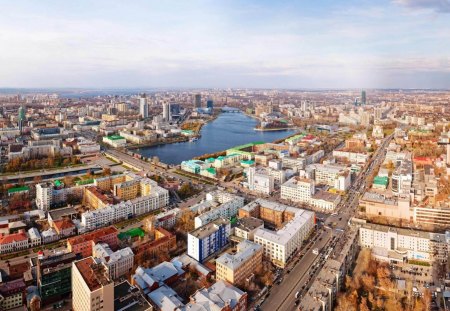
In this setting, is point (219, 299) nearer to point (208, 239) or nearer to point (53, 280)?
point (208, 239)

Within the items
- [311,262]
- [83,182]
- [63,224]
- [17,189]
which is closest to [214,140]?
[83,182]

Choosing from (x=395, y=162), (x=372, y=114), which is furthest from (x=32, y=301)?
(x=372, y=114)

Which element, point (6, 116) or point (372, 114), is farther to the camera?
point (372, 114)

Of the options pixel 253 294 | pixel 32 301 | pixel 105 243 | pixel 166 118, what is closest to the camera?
pixel 32 301

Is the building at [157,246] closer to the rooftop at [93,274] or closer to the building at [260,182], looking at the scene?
the rooftop at [93,274]

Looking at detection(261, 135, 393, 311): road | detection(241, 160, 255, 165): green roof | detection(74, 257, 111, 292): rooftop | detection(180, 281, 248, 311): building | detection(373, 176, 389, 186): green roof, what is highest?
detection(74, 257, 111, 292): rooftop

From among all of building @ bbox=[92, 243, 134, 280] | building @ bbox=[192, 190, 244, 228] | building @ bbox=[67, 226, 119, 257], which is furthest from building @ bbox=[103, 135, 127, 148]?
building @ bbox=[92, 243, 134, 280]

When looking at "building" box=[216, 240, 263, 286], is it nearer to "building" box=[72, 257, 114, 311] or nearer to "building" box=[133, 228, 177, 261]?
"building" box=[133, 228, 177, 261]

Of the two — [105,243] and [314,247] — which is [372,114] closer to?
[314,247]
